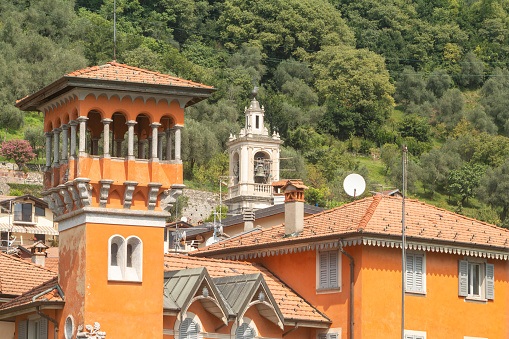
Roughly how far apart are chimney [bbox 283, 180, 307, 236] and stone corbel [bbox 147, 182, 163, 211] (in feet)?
26.6

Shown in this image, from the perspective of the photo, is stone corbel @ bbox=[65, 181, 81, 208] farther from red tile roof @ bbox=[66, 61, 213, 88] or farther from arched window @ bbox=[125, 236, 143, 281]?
red tile roof @ bbox=[66, 61, 213, 88]

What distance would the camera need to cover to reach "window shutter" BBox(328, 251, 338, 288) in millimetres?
38844

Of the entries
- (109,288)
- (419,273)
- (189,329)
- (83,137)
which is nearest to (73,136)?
(83,137)

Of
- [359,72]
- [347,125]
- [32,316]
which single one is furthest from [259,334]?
[359,72]

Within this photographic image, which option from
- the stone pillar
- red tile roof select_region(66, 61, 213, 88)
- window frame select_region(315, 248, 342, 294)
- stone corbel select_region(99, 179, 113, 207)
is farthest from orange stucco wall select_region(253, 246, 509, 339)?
stone corbel select_region(99, 179, 113, 207)

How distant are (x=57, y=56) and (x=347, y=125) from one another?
49.3 metres

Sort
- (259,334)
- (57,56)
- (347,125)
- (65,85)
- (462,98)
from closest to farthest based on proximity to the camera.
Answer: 1. (65,85)
2. (259,334)
3. (57,56)
4. (347,125)
5. (462,98)

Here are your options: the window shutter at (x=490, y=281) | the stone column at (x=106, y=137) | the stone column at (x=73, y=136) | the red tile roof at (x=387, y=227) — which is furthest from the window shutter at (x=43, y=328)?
the window shutter at (x=490, y=281)

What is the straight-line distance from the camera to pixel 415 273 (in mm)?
39188

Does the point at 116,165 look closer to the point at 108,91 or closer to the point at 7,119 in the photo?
the point at 108,91

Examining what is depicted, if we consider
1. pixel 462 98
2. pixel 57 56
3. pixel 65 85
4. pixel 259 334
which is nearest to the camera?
pixel 65 85

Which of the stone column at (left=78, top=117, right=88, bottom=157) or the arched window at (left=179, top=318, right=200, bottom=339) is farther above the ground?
the stone column at (left=78, top=117, right=88, bottom=157)

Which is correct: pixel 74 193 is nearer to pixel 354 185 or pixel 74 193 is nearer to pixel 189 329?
pixel 189 329

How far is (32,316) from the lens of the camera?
1411 inches
